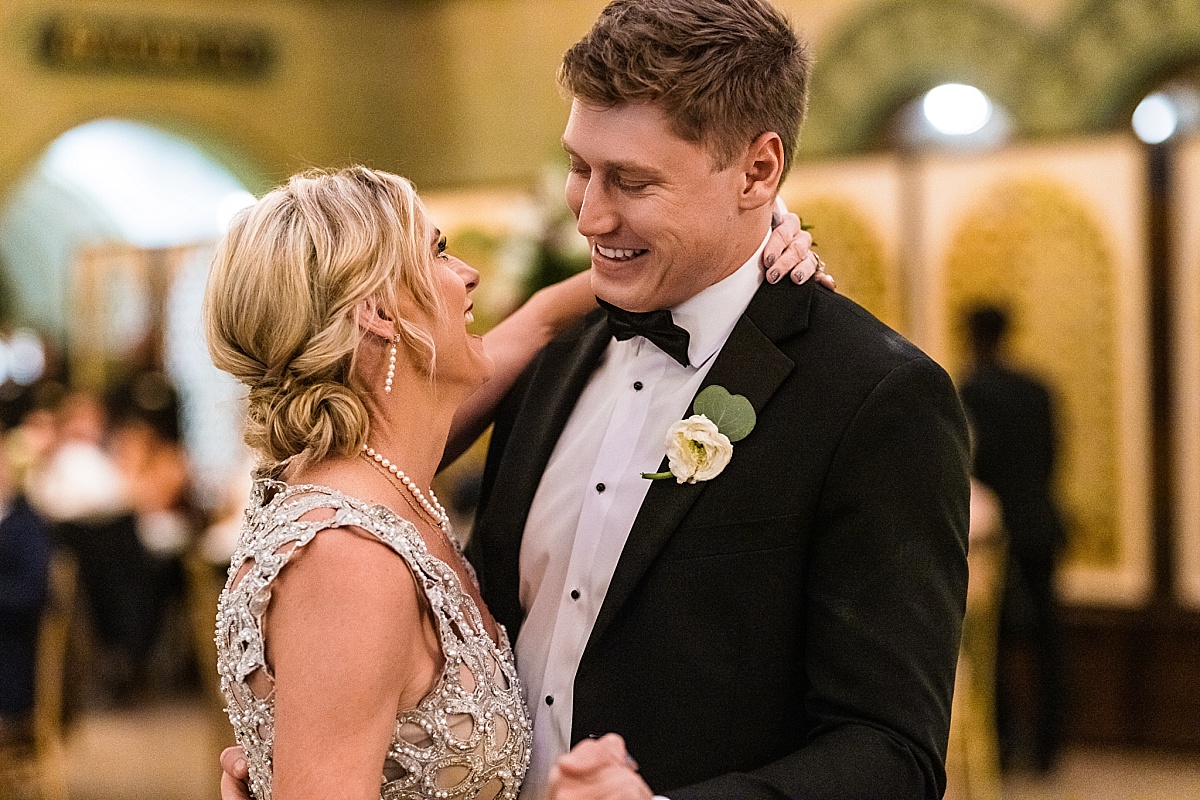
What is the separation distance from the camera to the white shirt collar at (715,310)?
2006mm

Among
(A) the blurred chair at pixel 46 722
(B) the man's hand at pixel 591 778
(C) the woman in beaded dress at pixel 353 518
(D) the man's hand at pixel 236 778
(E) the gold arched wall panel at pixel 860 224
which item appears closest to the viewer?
(B) the man's hand at pixel 591 778

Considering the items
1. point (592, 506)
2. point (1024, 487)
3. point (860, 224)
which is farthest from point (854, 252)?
point (592, 506)

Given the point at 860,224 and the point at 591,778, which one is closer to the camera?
the point at 591,778

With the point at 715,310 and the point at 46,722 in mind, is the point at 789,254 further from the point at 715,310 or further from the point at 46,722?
the point at 46,722

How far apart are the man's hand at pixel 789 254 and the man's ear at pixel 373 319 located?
52 centimetres

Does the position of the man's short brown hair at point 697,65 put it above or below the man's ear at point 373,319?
above

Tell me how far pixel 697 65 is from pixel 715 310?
13.8 inches

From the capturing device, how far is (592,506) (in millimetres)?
2016

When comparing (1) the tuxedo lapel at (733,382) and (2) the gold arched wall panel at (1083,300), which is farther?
(2) the gold arched wall panel at (1083,300)

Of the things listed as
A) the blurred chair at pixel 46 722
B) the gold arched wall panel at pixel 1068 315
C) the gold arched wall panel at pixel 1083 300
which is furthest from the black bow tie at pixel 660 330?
the gold arched wall panel at pixel 1083 300

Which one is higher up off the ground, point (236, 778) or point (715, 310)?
point (715, 310)

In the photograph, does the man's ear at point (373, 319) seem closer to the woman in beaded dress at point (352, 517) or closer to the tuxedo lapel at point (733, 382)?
the woman in beaded dress at point (352, 517)

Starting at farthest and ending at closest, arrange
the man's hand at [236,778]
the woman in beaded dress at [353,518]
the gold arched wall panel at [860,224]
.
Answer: the gold arched wall panel at [860,224]
the man's hand at [236,778]
the woman in beaded dress at [353,518]

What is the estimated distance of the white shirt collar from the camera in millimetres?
2006
